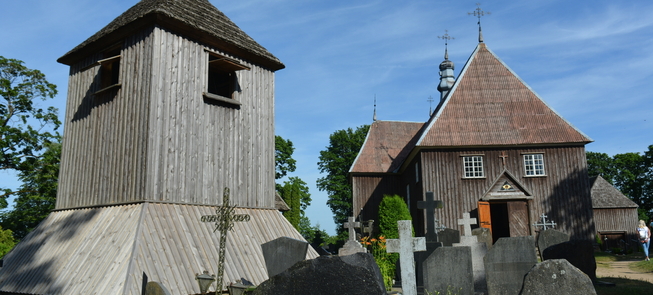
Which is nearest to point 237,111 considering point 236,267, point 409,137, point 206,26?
point 206,26

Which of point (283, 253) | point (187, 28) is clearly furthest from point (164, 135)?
point (283, 253)

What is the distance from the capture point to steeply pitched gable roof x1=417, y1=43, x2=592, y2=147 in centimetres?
2141

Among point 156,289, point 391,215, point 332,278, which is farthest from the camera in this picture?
point 391,215

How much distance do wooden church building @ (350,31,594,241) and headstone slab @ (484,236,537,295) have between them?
1139 cm

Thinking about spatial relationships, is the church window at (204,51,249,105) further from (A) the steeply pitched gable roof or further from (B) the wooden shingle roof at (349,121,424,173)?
(B) the wooden shingle roof at (349,121,424,173)

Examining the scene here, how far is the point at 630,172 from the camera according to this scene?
60219 mm

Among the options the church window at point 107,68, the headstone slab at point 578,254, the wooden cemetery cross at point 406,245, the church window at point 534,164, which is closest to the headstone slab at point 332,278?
the wooden cemetery cross at point 406,245

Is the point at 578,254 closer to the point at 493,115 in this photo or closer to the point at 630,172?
the point at 493,115

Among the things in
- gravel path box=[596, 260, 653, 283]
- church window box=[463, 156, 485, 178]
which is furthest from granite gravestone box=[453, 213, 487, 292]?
church window box=[463, 156, 485, 178]

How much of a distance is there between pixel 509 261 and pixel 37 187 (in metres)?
27.0

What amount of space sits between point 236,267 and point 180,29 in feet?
19.2

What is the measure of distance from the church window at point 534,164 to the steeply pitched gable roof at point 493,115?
28.0 inches

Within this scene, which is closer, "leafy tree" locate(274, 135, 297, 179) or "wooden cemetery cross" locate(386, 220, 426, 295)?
"wooden cemetery cross" locate(386, 220, 426, 295)

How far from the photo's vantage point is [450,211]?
2133cm
